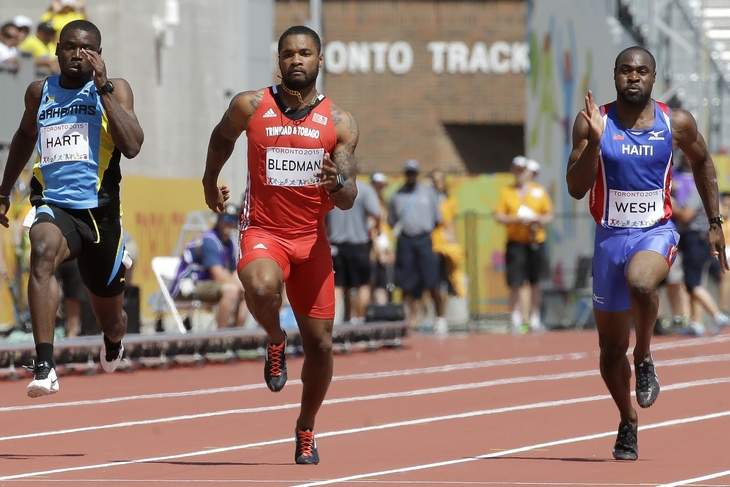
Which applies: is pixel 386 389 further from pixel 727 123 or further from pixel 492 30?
pixel 492 30

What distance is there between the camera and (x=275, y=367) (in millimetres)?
10117

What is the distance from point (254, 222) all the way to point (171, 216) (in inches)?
605

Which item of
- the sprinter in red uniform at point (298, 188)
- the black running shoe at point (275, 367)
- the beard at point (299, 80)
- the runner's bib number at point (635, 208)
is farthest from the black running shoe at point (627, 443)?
the beard at point (299, 80)

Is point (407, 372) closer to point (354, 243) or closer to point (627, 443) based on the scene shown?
point (354, 243)

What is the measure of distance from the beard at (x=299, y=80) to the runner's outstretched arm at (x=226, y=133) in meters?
0.20

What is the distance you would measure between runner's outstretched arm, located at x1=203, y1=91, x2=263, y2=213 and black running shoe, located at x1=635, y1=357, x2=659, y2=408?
7.93 feet

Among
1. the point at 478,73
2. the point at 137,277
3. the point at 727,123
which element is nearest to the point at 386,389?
the point at 137,277

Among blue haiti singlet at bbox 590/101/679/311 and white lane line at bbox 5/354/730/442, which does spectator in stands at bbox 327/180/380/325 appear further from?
blue haiti singlet at bbox 590/101/679/311

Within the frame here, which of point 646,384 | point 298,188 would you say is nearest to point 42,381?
point 298,188

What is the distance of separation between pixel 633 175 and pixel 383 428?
2.77 meters

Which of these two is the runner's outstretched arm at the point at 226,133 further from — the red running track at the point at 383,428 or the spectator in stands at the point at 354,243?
the spectator in stands at the point at 354,243

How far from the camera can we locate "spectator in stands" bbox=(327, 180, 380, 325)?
22516 millimetres

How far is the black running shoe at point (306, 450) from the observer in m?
10.3

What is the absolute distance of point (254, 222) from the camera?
10406 mm
